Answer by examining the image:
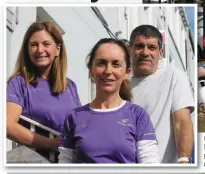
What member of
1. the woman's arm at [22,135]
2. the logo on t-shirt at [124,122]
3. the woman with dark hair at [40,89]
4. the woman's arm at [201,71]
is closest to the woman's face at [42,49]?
the woman with dark hair at [40,89]

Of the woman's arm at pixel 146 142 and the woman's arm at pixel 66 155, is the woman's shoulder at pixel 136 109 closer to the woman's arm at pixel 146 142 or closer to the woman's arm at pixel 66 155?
the woman's arm at pixel 146 142

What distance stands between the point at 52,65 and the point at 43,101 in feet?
0.80

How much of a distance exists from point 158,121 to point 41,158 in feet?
2.57

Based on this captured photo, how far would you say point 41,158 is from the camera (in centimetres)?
286

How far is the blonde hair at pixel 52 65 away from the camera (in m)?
2.89

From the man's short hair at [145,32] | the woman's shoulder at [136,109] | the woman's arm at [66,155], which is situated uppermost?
the man's short hair at [145,32]

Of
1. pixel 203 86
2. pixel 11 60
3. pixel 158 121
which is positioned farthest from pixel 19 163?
pixel 203 86

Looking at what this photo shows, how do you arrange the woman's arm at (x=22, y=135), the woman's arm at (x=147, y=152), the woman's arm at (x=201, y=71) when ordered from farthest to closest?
the woman's arm at (x=201, y=71)
the woman's arm at (x=22, y=135)
the woman's arm at (x=147, y=152)

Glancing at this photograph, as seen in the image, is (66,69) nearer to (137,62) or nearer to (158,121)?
(137,62)

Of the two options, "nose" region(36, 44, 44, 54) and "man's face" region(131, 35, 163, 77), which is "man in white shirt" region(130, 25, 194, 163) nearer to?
"man's face" region(131, 35, 163, 77)

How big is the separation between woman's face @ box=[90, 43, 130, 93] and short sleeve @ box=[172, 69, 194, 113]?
35 centimetres

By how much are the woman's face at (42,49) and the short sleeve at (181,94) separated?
2.64 ft
